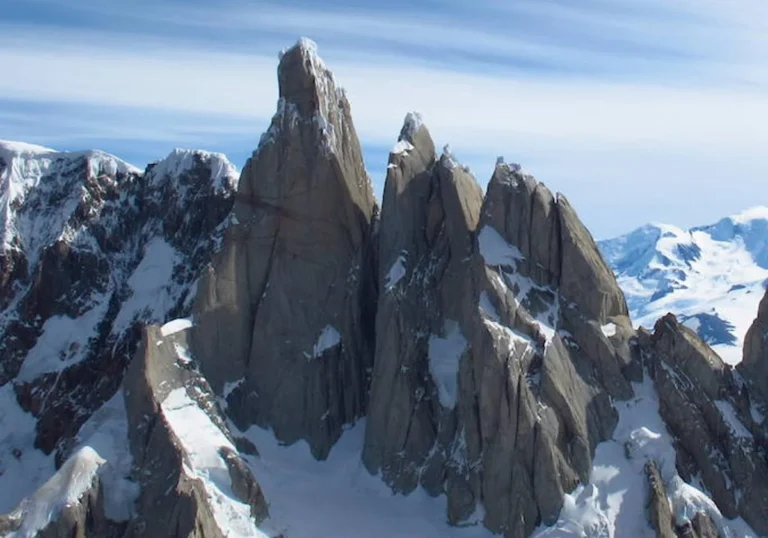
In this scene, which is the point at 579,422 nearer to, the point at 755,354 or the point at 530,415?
the point at 530,415

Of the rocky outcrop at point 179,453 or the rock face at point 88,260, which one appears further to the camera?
the rock face at point 88,260

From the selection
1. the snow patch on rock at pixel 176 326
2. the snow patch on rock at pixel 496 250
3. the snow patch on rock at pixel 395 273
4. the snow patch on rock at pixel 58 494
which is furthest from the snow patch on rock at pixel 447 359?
the snow patch on rock at pixel 58 494

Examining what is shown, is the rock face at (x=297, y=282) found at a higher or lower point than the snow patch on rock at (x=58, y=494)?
higher

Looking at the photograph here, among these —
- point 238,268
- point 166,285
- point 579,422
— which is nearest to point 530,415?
point 579,422

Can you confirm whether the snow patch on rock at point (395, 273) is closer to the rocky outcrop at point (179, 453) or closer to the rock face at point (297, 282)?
the rock face at point (297, 282)

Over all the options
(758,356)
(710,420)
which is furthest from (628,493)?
(758,356)

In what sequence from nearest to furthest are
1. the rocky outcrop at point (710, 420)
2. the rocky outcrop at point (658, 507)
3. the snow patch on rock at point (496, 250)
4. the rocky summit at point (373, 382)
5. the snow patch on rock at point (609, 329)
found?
the rocky outcrop at point (658, 507), the rocky summit at point (373, 382), the rocky outcrop at point (710, 420), the snow patch on rock at point (496, 250), the snow patch on rock at point (609, 329)

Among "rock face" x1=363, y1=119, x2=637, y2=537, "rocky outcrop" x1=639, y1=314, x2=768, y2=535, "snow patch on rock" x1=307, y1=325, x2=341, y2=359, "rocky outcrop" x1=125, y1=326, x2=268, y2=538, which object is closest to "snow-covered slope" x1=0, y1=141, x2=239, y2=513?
"rocky outcrop" x1=125, y1=326, x2=268, y2=538

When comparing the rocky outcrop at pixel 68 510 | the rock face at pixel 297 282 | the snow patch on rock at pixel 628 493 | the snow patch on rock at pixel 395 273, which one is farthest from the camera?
the rock face at pixel 297 282
